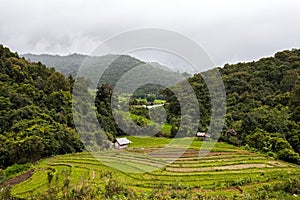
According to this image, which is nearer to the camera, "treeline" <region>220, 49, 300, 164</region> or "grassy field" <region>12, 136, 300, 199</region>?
"grassy field" <region>12, 136, 300, 199</region>

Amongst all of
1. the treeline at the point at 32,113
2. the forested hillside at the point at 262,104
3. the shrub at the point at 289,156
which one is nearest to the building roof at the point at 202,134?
the forested hillside at the point at 262,104

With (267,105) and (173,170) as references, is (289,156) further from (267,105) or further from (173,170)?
(267,105)

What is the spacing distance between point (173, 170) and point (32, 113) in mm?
10043

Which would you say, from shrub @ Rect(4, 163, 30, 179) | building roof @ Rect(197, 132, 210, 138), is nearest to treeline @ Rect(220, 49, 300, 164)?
building roof @ Rect(197, 132, 210, 138)

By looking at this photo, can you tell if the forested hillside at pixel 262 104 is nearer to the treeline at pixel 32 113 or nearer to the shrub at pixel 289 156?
the shrub at pixel 289 156

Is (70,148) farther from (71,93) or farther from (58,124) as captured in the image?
(71,93)

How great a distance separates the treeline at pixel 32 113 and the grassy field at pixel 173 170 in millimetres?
1144

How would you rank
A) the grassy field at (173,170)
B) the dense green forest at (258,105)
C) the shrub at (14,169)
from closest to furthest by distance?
Answer: 1. the grassy field at (173,170)
2. the shrub at (14,169)
3. the dense green forest at (258,105)

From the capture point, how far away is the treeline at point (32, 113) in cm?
1603

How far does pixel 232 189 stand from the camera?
39.6 ft

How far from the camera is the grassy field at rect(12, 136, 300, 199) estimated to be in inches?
480

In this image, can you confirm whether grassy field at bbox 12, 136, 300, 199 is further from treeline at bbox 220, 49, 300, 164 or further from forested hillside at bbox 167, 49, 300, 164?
forested hillside at bbox 167, 49, 300, 164

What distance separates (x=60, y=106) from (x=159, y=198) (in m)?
14.1

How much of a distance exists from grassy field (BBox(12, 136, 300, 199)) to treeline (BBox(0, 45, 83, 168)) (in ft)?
3.75
